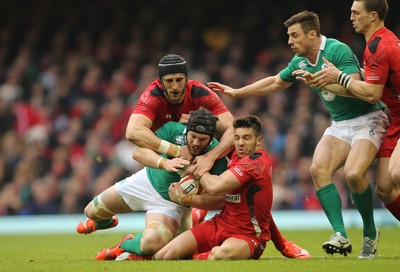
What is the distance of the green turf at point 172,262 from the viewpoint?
789 centimetres

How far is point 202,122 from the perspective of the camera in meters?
8.85

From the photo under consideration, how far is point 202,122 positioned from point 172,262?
137 cm

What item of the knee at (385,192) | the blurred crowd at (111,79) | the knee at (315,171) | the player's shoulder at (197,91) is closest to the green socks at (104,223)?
the player's shoulder at (197,91)

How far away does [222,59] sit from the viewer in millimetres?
19234

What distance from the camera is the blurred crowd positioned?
55.1ft

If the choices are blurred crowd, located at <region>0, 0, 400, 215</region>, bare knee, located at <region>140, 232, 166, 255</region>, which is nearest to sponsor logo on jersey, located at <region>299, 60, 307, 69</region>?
bare knee, located at <region>140, 232, 166, 255</region>

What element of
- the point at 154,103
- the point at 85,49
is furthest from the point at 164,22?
the point at 154,103

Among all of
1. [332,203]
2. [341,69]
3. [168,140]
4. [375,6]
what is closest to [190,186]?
[168,140]

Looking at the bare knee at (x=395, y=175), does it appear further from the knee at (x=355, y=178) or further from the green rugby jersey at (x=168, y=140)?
the green rugby jersey at (x=168, y=140)

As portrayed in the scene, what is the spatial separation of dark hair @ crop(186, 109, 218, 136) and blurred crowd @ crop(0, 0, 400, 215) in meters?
6.93

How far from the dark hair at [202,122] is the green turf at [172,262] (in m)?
1.30

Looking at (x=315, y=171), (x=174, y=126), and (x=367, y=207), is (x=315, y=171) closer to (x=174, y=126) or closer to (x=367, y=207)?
(x=367, y=207)

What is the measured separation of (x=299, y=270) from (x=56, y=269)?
2191mm

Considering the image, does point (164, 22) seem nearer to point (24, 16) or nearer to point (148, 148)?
point (24, 16)
